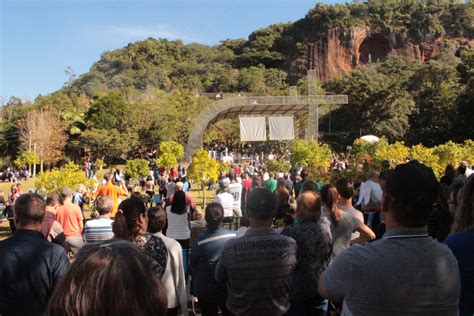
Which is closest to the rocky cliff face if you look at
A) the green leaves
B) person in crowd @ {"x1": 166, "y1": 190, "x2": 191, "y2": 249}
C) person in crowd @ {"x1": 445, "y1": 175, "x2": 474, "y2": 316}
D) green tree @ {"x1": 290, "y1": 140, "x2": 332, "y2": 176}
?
green tree @ {"x1": 290, "y1": 140, "x2": 332, "y2": 176}

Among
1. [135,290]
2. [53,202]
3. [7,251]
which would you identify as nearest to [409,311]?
[135,290]

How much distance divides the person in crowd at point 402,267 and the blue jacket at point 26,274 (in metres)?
1.75

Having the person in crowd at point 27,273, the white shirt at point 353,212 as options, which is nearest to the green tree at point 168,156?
the white shirt at point 353,212

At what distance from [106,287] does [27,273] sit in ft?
6.26

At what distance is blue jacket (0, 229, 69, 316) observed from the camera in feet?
8.70

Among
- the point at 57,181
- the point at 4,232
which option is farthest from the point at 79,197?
the point at 4,232

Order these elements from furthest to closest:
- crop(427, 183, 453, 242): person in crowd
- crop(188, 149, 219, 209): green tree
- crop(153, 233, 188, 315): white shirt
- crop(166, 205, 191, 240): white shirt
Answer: crop(188, 149, 219, 209): green tree, crop(166, 205, 191, 240): white shirt, crop(427, 183, 453, 242): person in crowd, crop(153, 233, 188, 315): white shirt

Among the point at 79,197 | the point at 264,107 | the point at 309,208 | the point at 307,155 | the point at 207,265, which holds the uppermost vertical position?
the point at 264,107

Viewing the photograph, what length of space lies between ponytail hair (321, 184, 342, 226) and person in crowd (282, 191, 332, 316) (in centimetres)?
50

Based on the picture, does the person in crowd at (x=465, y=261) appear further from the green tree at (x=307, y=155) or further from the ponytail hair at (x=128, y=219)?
the green tree at (x=307, y=155)

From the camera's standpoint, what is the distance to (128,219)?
116 inches

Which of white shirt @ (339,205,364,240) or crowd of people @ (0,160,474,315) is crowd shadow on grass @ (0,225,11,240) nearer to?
crowd of people @ (0,160,474,315)

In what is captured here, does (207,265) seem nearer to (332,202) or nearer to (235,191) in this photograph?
(332,202)

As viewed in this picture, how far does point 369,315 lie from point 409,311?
0.15m
